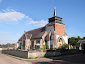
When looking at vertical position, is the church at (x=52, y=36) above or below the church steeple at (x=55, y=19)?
below

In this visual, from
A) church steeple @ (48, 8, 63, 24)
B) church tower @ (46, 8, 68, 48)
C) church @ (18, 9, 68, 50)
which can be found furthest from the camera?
church steeple @ (48, 8, 63, 24)

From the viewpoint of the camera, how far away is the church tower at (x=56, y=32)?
33.3 meters

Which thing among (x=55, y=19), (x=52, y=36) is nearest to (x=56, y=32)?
(x=52, y=36)

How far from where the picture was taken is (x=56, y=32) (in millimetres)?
34219

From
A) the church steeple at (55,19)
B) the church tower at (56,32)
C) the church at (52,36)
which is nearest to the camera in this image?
the church tower at (56,32)

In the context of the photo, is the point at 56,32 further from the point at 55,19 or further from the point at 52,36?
the point at 55,19

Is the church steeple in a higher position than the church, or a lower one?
higher

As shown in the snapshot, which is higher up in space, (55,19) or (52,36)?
(55,19)

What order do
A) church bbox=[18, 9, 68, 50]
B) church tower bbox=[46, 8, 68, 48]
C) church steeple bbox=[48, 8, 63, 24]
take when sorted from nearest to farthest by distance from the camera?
church tower bbox=[46, 8, 68, 48]
church bbox=[18, 9, 68, 50]
church steeple bbox=[48, 8, 63, 24]

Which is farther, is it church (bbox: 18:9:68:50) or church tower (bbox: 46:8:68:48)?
church (bbox: 18:9:68:50)

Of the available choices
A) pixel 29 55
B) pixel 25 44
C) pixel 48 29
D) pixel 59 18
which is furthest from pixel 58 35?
pixel 29 55

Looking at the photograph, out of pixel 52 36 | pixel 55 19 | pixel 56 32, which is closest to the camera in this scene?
pixel 52 36

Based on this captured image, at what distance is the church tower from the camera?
33344mm

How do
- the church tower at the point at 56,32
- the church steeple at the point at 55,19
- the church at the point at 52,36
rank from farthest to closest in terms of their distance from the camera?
the church steeple at the point at 55,19, the church at the point at 52,36, the church tower at the point at 56,32
